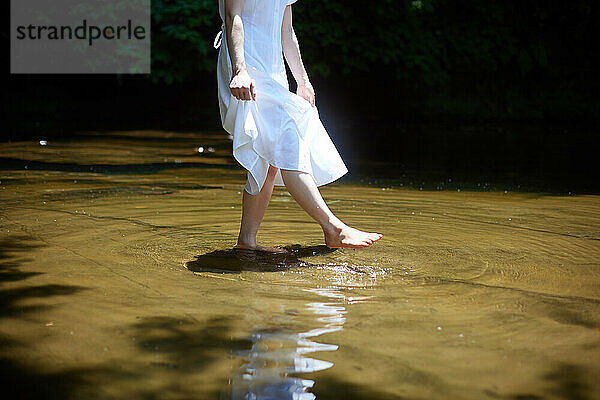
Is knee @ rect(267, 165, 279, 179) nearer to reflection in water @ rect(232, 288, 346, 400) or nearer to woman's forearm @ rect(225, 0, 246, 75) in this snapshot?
woman's forearm @ rect(225, 0, 246, 75)

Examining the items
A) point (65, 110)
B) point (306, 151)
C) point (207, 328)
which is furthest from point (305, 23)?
point (207, 328)

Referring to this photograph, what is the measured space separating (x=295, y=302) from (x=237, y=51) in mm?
1098

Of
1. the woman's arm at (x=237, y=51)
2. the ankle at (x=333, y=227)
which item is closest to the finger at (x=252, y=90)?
the woman's arm at (x=237, y=51)

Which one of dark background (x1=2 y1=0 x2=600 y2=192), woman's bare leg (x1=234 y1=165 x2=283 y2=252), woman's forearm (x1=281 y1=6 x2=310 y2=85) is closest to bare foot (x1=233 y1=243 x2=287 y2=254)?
woman's bare leg (x1=234 y1=165 x2=283 y2=252)

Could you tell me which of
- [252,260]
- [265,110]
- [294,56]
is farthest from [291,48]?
[252,260]

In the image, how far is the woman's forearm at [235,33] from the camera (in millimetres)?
2963

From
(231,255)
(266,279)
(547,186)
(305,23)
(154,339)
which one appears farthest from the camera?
(305,23)

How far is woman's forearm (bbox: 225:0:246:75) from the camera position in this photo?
2.96m

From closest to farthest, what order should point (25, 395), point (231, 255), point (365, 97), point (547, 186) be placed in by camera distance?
point (25, 395) < point (231, 255) < point (547, 186) < point (365, 97)

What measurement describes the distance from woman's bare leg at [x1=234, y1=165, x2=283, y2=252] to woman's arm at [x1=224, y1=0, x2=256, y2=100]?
416 millimetres

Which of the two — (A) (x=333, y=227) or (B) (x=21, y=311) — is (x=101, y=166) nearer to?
(A) (x=333, y=227)

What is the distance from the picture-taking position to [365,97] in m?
13.7

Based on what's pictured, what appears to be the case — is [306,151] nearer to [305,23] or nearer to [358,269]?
[358,269]

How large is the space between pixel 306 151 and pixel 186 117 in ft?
32.1
